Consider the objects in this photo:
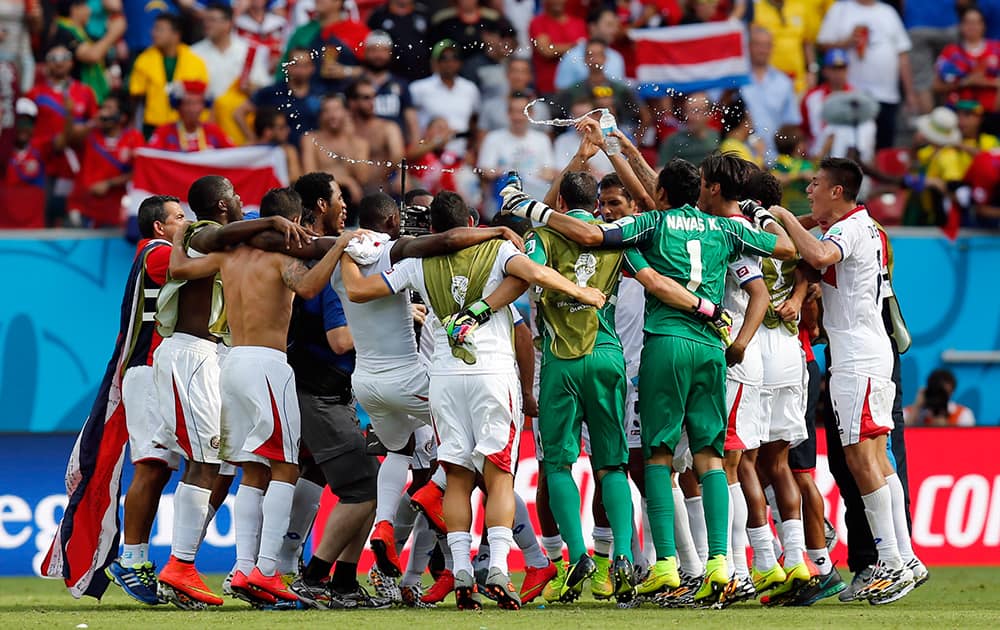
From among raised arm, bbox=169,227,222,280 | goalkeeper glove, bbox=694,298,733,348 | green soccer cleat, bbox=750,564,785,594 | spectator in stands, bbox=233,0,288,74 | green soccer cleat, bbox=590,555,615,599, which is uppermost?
spectator in stands, bbox=233,0,288,74

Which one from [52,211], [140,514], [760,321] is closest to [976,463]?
[760,321]

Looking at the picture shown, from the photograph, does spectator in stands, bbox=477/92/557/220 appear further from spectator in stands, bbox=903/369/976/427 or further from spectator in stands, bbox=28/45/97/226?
spectator in stands, bbox=903/369/976/427

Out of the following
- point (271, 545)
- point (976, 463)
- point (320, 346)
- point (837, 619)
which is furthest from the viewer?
point (976, 463)

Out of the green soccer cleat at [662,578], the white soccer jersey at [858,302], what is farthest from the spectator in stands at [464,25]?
the green soccer cleat at [662,578]

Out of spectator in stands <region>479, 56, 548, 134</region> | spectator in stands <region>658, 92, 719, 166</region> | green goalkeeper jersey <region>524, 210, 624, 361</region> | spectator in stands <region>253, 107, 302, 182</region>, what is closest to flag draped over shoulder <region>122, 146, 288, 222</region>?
spectator in stands <region>253, 107, 302, 182</region>

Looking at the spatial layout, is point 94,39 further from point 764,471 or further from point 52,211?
point 764,471

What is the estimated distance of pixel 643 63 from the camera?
18297 millimetres

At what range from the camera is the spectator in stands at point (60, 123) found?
17234 mm

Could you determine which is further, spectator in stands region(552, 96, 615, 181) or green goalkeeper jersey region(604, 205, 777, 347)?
spectator in stands region(552, 96, 615, 181)

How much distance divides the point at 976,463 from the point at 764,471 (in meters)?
4.40

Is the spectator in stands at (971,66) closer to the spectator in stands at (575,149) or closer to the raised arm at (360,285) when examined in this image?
the spectator in stands at (575,149)

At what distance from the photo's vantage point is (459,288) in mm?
9711

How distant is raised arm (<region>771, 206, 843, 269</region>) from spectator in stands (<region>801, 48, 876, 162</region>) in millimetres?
7481

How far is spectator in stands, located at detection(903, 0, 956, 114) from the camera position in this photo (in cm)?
1994
